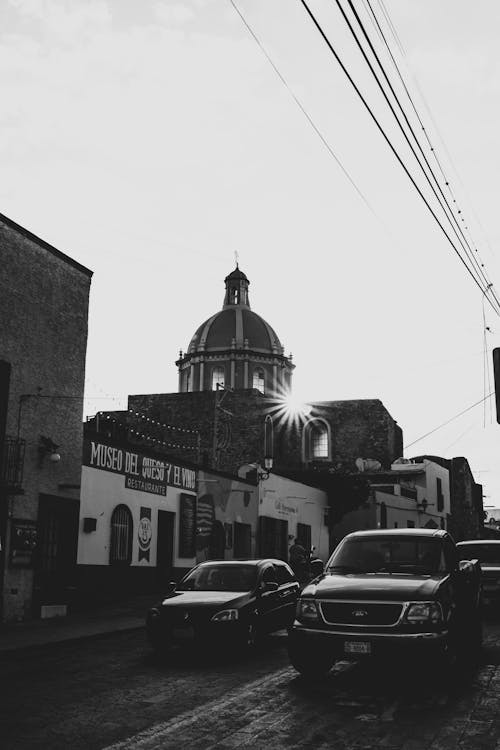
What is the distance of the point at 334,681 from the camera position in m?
9.03

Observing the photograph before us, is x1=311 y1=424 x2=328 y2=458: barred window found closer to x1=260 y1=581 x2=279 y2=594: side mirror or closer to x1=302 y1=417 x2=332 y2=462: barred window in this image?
x1=302 y1=417 x2=332 y2=462: barred window

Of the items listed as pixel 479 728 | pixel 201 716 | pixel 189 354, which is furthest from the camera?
pixel 189 354

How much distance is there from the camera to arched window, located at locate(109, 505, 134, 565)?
21.1 metres

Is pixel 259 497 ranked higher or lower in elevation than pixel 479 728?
higher

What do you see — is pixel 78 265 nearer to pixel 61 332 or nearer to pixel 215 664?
pixel 61 332

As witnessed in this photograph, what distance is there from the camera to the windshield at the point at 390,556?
9852 mm

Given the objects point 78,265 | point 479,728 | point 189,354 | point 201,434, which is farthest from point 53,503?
point 189,354

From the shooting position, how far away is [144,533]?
2264 centimetres

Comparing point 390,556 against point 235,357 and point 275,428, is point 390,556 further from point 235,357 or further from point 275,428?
point 235,357

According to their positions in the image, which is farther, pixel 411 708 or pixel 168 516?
pixel 168 516

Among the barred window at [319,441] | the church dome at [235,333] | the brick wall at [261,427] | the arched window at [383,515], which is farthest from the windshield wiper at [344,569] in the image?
the church dome at [235,333]

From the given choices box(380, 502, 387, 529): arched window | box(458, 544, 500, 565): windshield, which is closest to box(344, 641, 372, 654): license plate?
box(458, 544, 500, 565): windshield

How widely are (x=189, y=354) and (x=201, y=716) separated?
71.5 metres

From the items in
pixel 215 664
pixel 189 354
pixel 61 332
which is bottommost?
pixel 215 664
